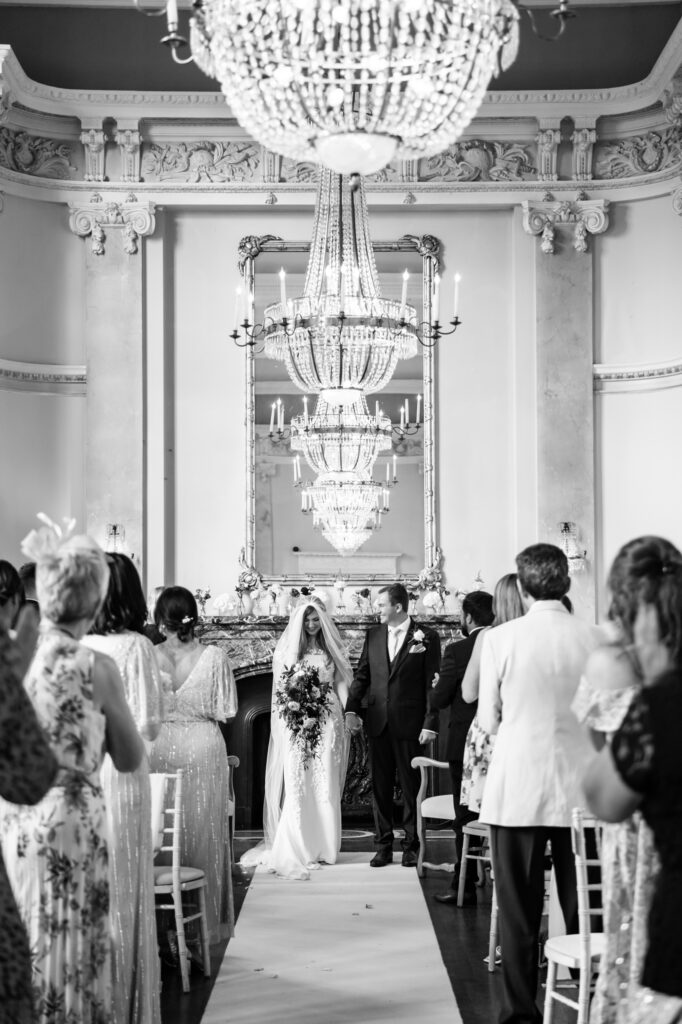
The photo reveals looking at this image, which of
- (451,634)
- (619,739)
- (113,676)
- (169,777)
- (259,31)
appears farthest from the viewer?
(451,634)

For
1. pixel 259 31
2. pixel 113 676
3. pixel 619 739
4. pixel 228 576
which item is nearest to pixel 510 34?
pixel 259 31

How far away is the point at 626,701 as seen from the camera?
276 centimetres

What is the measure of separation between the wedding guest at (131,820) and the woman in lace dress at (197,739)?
159 cm

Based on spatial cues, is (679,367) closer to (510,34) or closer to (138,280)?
(138,280)

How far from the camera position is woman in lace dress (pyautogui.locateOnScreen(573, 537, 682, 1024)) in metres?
2.74

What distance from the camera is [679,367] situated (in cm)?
1080

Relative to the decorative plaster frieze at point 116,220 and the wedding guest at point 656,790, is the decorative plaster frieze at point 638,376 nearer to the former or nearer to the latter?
the decorative plaster frieze at point 116,220

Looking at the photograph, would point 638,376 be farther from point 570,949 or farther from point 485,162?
point 570,949

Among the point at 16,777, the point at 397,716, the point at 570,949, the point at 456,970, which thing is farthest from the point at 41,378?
the point at 16,777

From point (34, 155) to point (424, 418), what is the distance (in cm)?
406

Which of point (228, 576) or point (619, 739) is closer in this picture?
point (619, 739)

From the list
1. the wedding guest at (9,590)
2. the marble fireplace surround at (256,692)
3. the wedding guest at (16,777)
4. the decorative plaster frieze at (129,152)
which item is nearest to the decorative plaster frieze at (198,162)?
the decorative plaster frieze at (129,152)

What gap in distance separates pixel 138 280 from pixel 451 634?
13.2 feet

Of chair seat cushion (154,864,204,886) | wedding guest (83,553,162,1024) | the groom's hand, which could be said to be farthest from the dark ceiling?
wedding guest (83,553,162,1024)
